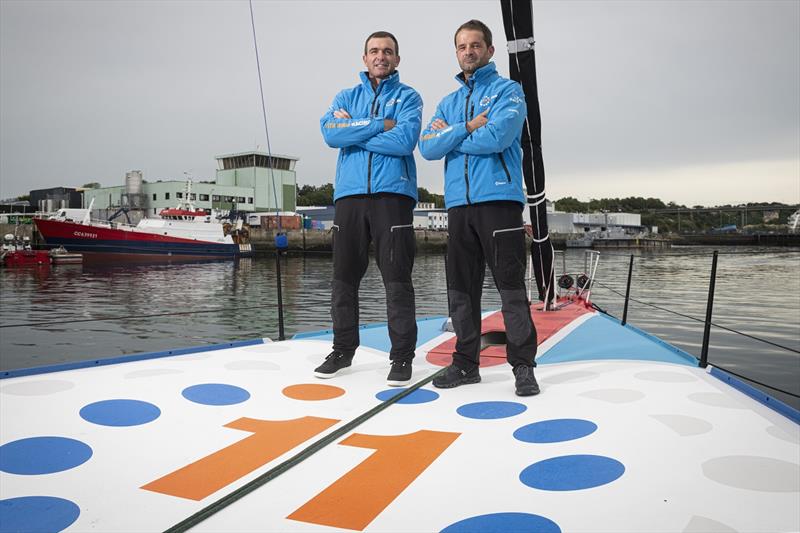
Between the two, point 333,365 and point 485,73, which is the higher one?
point 485,73

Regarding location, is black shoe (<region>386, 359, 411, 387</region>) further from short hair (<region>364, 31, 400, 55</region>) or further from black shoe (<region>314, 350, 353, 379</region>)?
short hair (<region>364, 31, 400, 55</region>)

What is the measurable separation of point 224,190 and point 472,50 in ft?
171

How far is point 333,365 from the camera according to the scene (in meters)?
3.02

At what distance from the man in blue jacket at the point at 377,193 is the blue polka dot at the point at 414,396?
0.11 metres

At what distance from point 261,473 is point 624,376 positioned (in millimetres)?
1892

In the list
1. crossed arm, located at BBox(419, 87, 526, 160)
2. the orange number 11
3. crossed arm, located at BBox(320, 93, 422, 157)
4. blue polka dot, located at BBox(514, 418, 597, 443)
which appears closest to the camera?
the orange number 11

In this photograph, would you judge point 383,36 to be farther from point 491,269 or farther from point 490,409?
point 490,409

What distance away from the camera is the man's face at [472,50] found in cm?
279

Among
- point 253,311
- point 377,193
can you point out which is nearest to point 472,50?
point 377,193

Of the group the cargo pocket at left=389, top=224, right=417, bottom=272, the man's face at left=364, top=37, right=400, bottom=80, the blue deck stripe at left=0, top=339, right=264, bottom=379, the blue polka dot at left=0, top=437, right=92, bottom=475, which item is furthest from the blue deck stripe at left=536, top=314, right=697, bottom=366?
the blue polka dot at left=0, top=437, right=92, bottom=475

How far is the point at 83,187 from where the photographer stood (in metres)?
63.9

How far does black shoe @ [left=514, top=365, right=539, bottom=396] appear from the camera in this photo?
8.38 feet

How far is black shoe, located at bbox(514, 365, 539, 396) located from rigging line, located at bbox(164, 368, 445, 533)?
1.85 feet

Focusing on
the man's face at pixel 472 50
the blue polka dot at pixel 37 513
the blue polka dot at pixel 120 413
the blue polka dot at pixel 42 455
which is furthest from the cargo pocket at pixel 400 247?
the blue polka dot at pixel 37 513
